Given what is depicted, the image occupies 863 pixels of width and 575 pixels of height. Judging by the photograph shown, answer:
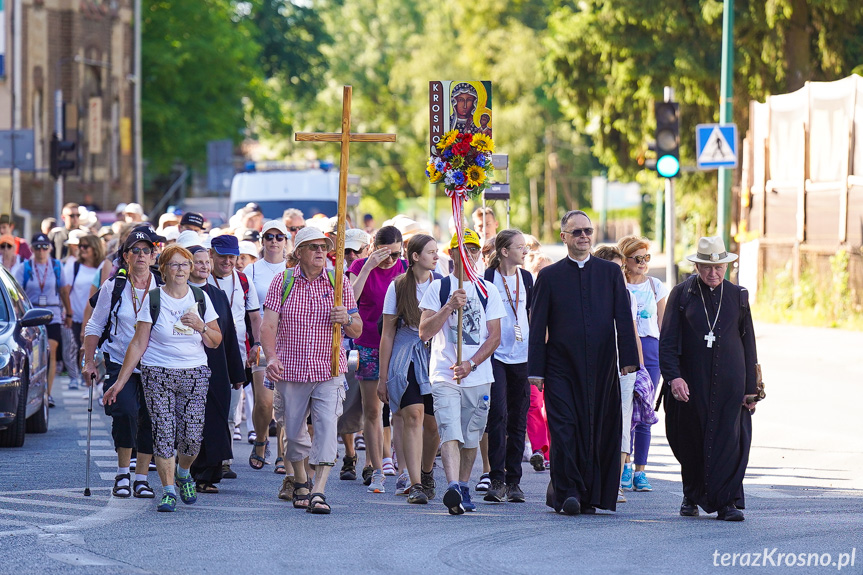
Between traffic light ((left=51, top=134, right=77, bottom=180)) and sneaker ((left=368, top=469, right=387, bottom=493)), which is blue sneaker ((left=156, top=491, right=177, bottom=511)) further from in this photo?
traffic light ((left=51, top=134, right=77, bottom=180))

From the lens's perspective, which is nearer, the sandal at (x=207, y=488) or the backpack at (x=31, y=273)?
the sandal at (x=207, y=488)

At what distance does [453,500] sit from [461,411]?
71cm

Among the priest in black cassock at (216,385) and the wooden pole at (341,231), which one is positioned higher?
the wooden pole at (341,231)

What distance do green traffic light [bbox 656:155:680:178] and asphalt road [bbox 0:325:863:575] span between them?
25.2 ft

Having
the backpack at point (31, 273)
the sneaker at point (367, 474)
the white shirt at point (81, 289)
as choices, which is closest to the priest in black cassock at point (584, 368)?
the sneaker at point (367, 474)

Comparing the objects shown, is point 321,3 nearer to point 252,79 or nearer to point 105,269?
point 252,79

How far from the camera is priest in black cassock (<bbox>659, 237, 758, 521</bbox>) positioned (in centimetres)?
994

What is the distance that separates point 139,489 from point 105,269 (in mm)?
5032

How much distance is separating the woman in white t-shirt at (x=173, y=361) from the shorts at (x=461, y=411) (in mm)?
1546

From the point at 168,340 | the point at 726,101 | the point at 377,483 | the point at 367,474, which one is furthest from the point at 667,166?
the point at 168,340

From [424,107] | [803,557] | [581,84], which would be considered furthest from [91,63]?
[803,557]

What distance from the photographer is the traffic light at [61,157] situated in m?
29.4

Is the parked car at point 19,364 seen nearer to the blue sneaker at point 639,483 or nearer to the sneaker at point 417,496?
the sneaker at point 417,496

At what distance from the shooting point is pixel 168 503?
996cm
